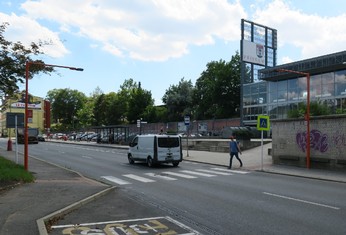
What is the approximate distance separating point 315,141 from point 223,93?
2526 inches

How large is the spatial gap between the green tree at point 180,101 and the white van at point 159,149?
6236 cm

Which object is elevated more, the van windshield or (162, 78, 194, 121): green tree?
(162, 78, 194, 121): green tree

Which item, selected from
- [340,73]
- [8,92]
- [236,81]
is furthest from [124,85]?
[8,92]

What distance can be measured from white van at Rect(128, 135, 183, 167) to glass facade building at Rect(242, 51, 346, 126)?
21.2 metres

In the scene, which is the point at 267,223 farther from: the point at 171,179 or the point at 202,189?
the point at 171,179

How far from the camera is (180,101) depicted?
87812mm

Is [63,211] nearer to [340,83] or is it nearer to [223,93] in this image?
[340,83]

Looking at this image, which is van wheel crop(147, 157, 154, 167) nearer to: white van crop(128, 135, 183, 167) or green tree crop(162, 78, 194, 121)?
white van crop(128, 135, 183, 167)

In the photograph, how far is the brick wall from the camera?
19203 millimetres

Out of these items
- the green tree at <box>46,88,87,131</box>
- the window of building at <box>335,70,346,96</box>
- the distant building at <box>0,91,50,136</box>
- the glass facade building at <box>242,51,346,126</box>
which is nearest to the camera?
the distant building at <box>0,91,50,136</box>

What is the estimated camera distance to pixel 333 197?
1180cm

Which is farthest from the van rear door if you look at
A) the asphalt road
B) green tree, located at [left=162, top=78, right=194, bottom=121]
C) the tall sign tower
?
green tree, located at [left=162, top=78, right=194, bottom=121]

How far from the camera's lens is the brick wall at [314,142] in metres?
19.2

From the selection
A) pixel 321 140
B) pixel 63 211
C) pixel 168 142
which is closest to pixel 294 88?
pixel 321 140
